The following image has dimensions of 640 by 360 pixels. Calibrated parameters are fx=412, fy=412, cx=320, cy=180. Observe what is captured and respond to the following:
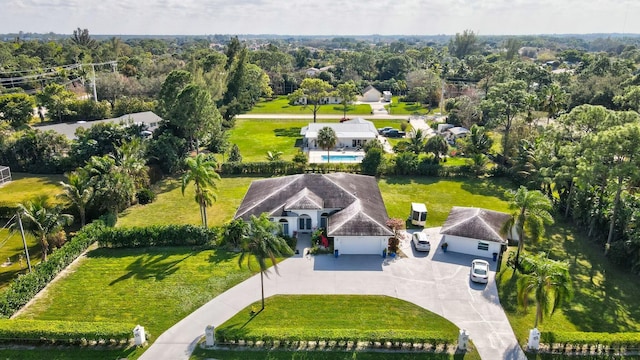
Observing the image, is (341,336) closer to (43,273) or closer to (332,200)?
(332,200)

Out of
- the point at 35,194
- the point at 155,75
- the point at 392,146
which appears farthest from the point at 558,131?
the point at 155,75

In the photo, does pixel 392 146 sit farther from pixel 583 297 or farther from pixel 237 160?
pixel 583 297

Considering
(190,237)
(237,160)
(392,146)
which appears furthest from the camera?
(392,146)

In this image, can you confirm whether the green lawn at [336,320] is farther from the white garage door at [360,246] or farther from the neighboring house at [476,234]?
the neighboring house at [476,234]

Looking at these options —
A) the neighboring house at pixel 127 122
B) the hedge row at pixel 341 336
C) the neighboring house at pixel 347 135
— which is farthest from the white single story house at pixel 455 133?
the hedge row at pixel 341 336

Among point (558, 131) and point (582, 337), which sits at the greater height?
point (558, 131)

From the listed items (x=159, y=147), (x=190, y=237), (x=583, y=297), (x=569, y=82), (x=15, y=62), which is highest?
(x=15, y=62)

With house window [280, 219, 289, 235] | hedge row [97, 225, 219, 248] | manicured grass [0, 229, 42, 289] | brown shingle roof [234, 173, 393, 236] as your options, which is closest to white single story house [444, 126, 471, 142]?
brown shingle roof [234, 173, 393, 236]

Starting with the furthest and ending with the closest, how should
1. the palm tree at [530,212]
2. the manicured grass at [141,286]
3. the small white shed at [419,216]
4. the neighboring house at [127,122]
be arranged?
the neighboring house at [127,122], the small white shed at [419,216], the palm tree at [530,212], the manicured grass at [141,286]
